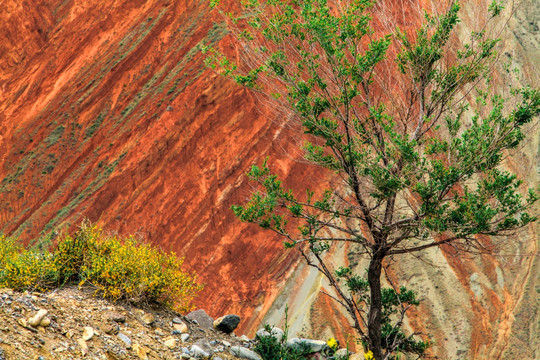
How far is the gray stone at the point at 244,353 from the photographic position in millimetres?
8680

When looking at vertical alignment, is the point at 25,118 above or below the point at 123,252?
above

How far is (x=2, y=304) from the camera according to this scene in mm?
6965

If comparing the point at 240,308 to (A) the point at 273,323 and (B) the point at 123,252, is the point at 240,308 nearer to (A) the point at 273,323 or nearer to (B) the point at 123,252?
(A) the point at 273,323

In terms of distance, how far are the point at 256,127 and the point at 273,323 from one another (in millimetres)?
6807

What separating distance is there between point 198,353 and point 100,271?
177 centimetres

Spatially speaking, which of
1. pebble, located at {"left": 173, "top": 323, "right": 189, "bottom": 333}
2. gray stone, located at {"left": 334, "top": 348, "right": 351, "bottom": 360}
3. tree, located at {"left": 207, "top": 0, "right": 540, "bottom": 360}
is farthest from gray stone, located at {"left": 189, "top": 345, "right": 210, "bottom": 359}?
tree, located at {"left": 207, "top": 0, "right": 540, "bottom": 360}

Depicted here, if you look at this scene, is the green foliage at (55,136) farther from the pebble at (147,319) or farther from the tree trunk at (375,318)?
the tree trunk at (375,318)

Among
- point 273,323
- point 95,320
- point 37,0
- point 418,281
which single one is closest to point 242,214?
point 95,320

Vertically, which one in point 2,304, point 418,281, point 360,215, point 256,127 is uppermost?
point 256,127

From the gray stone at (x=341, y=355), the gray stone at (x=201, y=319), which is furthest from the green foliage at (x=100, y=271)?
the gray stone at (x=341, y=355)

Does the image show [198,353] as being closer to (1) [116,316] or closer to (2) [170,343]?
(2) [170,343]

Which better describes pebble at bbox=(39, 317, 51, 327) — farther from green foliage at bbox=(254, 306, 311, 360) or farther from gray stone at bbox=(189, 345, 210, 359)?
green foliage at bbox=(254, 306, 311, 360)

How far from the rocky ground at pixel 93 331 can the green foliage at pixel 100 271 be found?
0.21 metres

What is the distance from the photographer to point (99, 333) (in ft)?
24.3
